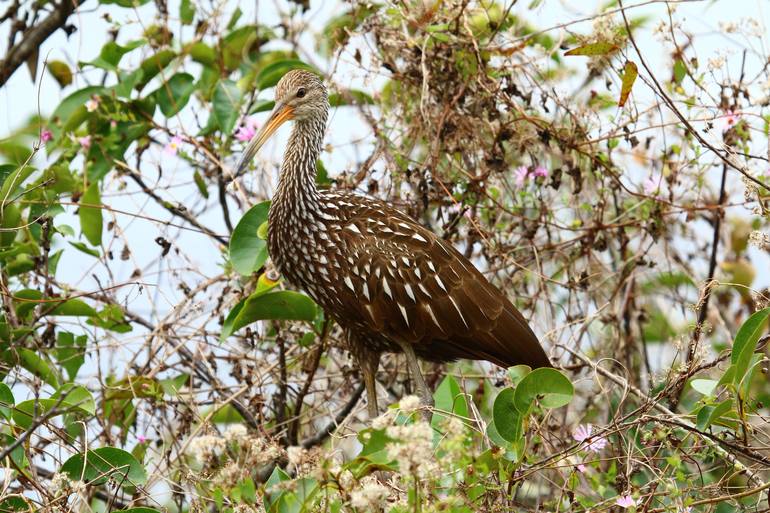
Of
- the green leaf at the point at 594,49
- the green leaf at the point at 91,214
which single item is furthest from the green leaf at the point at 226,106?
the green leaf at the point at 594,49

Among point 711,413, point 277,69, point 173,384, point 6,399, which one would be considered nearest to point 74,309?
point 173,384

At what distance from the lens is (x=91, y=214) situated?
4.08 meters

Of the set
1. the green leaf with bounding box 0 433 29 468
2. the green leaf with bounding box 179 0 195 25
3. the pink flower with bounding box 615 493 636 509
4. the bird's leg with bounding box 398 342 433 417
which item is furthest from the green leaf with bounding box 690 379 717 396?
the green leaf with bounding box 179 0 195 25

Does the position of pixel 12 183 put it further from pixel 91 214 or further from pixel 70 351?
pixel 70 351

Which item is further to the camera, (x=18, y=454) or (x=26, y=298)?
(x=26, y=298)

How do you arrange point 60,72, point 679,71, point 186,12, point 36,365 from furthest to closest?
point 60,72 < point 186,12 < point 679,71 < point 36,365

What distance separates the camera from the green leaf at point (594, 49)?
3.71 metres

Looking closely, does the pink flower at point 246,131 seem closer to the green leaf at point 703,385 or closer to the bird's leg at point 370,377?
the bird's leg at point 370,377

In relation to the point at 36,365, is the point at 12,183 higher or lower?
higher

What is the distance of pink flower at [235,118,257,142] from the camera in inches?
175

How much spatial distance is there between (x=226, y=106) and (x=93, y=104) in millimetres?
531

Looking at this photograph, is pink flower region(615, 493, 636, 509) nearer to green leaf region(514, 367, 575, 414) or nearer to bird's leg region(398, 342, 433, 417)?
green leaf region(514, 367, 575, 414)

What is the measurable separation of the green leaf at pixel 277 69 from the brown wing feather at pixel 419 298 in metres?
0.76

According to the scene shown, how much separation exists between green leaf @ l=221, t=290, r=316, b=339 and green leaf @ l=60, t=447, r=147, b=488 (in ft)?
2.81
